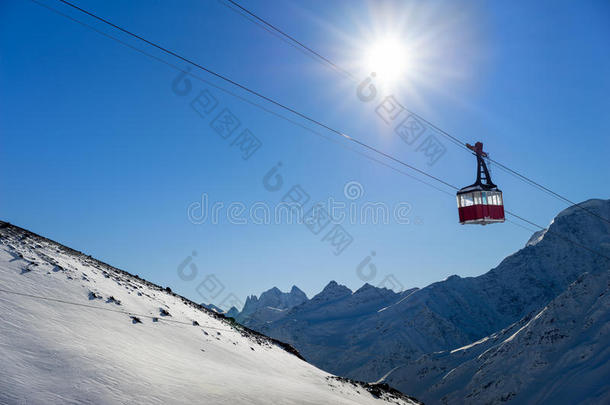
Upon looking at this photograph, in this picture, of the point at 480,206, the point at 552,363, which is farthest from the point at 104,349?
the point at 552,363

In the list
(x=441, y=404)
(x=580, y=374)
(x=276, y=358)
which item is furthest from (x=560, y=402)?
(x=276, y=358)

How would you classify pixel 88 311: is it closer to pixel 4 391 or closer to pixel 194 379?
pixel 194 379

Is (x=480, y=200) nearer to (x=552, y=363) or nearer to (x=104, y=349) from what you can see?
(x=104, y=349)

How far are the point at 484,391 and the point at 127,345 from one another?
377 feet

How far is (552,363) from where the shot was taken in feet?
329

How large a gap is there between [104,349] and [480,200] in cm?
2009

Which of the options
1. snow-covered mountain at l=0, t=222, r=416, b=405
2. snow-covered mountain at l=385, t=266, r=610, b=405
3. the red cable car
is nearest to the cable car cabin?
the red cable car

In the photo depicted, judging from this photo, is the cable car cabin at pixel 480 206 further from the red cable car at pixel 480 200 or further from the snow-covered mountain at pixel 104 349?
the snow-covered mountain at pixel 104 349

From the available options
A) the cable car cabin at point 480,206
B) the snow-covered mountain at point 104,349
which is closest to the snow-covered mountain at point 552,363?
the cable car cabin at point 480,206

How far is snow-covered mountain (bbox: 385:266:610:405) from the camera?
87.1 meters

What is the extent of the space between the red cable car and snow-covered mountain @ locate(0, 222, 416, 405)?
12793 millimetres

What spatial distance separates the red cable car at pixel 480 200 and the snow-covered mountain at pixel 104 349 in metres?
12.8

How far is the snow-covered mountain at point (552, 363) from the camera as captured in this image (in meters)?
87.1

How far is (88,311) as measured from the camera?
58.9ft
